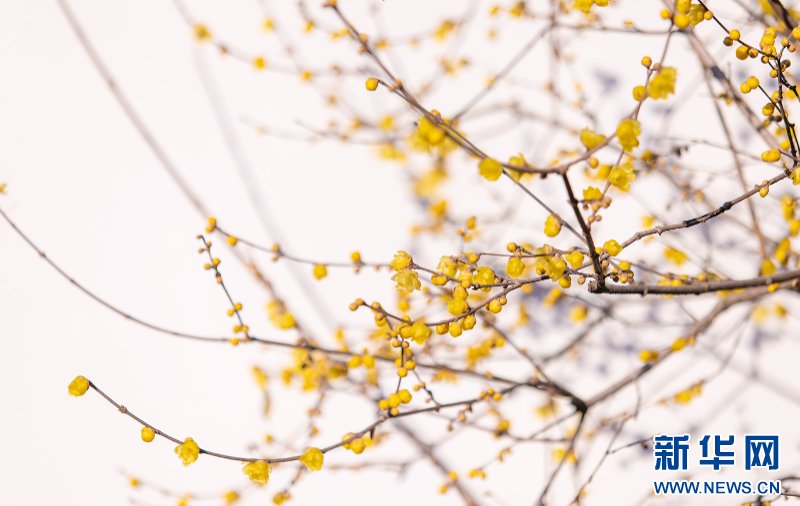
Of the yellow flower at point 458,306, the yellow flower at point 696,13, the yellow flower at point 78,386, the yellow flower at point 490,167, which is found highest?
the yellow flower at point 696,13

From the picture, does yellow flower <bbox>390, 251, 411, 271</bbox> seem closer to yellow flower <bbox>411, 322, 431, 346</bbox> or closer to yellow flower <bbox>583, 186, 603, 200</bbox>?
yellow flower <bbox>411, 322, 431, 346</bbox>

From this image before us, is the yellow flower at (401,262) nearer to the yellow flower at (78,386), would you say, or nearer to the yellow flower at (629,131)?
the yellow flower at (629,131)

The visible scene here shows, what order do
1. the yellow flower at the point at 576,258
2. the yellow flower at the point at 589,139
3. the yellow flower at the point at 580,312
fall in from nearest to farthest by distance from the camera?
the yellow flower at the point at 589,139, the yellow flower at the point at 576,258, the yellow flower at the point at 580,312

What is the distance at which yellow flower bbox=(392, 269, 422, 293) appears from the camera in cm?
50

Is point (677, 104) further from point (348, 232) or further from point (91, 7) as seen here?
point (91, 7)

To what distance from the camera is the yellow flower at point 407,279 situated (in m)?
0.50

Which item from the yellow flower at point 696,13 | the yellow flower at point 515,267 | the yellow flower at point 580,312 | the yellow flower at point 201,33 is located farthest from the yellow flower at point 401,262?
the yellow flower at point 201,33

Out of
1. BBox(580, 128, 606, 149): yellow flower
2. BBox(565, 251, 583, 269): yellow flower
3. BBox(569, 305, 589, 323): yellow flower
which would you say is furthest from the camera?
BBox(569, 305, 589, 323): yellow flower

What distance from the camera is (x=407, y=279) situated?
0.51 metres

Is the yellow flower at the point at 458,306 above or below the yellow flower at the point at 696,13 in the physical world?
below

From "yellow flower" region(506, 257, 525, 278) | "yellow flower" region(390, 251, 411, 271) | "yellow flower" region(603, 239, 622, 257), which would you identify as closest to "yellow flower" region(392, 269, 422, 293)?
"yellow flower" region(390, 251, 411, 271)

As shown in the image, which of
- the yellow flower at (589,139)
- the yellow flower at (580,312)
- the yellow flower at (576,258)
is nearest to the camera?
the yellow flower at (589,139)

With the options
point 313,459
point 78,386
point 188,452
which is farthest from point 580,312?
point 78,386

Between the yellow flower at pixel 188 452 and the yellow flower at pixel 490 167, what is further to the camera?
the yellow flower at pixel 188 452
